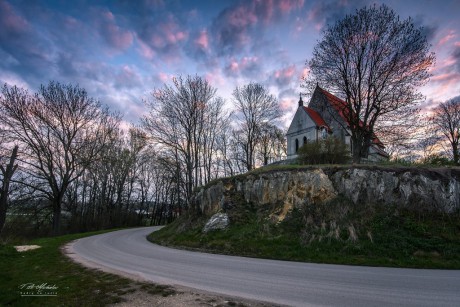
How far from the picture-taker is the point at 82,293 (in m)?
6.24

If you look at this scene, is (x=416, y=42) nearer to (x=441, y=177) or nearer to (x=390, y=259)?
(x=441, y=177)

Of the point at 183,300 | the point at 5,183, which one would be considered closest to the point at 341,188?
the point at 183,300

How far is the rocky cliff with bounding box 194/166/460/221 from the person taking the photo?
13.2 meters

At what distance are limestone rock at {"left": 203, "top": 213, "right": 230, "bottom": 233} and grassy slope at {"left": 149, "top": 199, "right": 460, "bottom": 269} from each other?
1.53 ft

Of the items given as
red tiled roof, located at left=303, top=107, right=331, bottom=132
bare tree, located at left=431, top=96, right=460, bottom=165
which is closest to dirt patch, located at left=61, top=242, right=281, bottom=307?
red tiled roof, located at left=303, top=107, right=331, bottom=132

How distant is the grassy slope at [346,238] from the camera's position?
1051 cm

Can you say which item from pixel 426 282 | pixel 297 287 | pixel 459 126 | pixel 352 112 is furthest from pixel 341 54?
pixel 459 126

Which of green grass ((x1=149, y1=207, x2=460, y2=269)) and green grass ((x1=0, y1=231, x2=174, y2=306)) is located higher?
green grass ((x1=149, y1=207, x2=460, y2=269))

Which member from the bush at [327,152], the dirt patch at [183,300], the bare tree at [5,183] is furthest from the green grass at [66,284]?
the bush at [327,152]

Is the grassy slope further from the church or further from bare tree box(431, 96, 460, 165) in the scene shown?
bare tree box(431, 96, 460, 165)

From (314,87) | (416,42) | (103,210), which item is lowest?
(103,210)

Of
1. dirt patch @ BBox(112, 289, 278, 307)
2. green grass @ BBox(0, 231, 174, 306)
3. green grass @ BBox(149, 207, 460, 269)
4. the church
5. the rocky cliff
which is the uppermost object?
the church

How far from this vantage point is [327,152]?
795 inches

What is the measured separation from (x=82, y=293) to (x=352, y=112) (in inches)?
850
